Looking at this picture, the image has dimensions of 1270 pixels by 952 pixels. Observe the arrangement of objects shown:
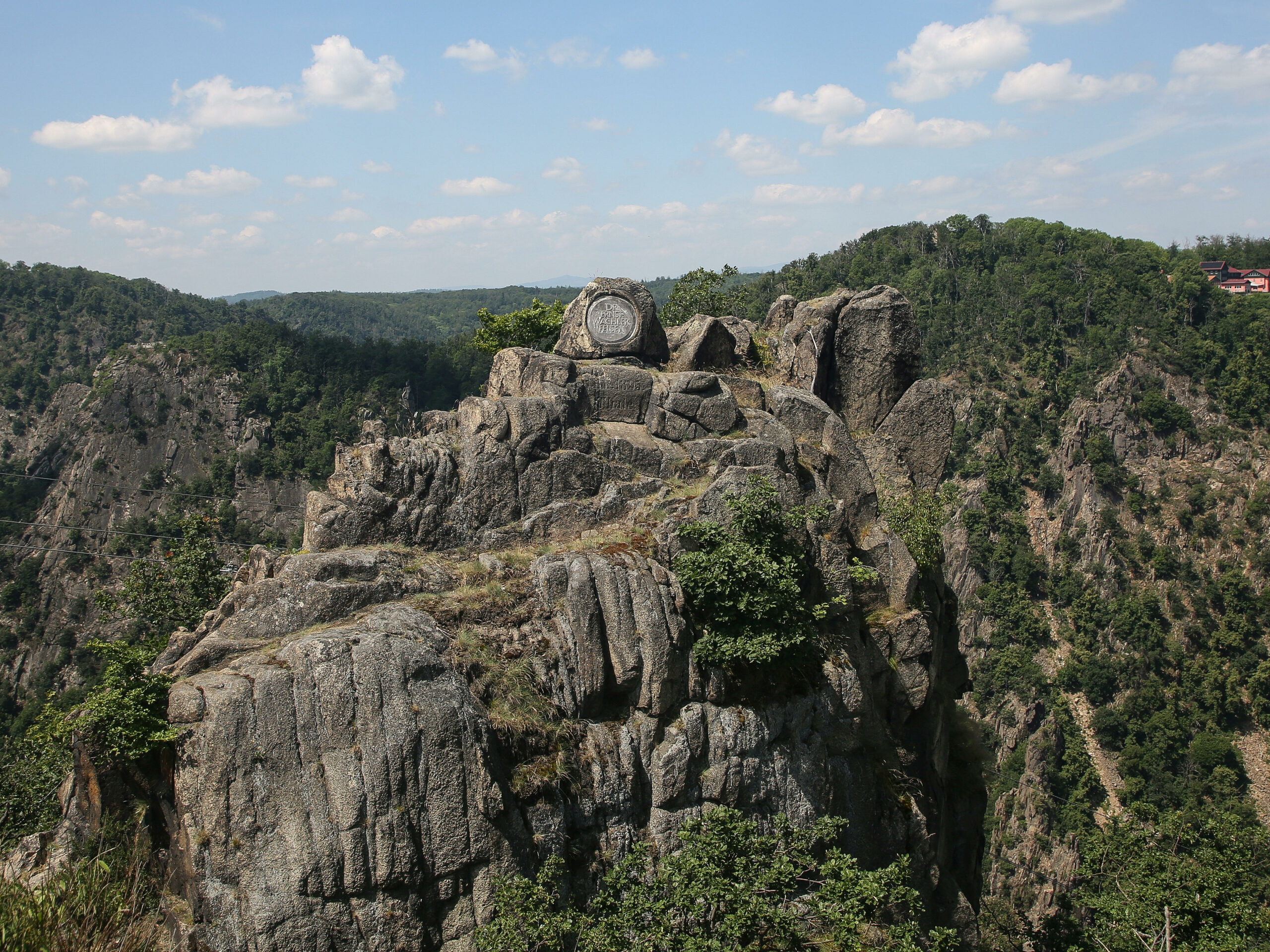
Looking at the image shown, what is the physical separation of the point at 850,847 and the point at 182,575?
20.1m

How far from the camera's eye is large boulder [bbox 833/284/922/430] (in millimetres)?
28422

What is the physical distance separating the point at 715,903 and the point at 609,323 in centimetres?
1740

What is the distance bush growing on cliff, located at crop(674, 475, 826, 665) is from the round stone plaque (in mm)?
9042

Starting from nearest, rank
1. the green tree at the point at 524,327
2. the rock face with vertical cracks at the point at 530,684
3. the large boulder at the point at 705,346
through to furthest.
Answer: the rock face with vertical cracks at the point at 530,684 < the large boulder at the point at 705,346 < the green tree at the point at 524,327

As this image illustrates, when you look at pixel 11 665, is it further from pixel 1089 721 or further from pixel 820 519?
pixel 1089 721

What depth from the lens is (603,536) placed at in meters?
19.8

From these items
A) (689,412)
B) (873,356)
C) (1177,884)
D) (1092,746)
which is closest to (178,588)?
(689,412)

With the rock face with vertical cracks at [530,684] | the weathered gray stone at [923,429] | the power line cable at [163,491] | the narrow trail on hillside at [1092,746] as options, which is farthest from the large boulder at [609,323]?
the power line cable at [163,491]

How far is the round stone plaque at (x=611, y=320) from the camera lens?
2603 centimetres

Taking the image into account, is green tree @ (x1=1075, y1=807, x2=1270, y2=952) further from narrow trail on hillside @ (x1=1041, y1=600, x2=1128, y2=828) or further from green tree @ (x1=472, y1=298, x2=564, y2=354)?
narrow trail on hillside @ (x1=1041, y1=600, x2=1128, y2=828)

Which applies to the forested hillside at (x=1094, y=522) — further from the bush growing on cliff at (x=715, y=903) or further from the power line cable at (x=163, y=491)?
the power line cable at (x=163, y=491)

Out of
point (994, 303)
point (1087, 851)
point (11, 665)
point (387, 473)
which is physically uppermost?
point (994, 303)

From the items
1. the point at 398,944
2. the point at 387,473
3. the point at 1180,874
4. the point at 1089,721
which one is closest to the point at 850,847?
the point at 1180,874

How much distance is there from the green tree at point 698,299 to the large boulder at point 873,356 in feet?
33.8
